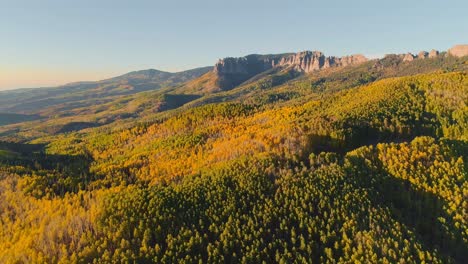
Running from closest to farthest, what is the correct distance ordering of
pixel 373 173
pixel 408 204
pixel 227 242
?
pixel 227 242, pixel 408 204, pixel 373 173

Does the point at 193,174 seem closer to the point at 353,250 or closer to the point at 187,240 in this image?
the point at 187,240

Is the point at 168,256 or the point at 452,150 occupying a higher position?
the point at 452,150

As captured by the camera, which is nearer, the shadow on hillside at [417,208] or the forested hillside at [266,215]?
the forested hillside at [266,215]

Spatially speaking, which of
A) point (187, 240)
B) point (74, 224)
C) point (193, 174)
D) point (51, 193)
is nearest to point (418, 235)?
point (187, 240)

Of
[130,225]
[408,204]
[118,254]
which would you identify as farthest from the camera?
[408,204]

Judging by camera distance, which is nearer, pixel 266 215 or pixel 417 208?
pixel 266 215

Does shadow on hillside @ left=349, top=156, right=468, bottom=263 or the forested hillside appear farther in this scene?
shadow on hillside @ left=349, top=156, right=468, bottom=263

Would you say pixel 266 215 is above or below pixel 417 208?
above

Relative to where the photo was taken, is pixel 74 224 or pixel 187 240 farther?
pixel 74 224
